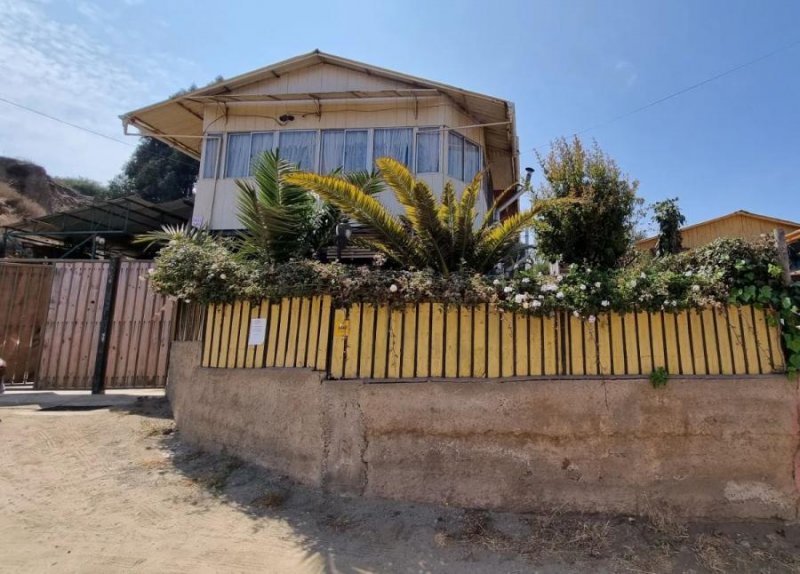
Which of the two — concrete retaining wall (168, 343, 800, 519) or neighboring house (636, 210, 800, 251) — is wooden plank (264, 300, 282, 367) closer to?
concrete retaining wall (168, 343, 800, 519)

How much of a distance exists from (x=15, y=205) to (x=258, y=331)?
2517 cm

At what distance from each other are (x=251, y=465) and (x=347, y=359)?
65.7 inches

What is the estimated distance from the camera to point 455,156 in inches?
414

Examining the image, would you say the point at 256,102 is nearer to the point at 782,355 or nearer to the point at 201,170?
the point at 201,170

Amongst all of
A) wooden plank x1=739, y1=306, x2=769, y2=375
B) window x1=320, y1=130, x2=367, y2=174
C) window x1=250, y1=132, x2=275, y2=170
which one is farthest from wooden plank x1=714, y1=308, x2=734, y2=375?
window x1=250, y1=132, x2=275, y2=170

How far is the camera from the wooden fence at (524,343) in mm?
4746

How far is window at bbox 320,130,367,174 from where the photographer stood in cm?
1044

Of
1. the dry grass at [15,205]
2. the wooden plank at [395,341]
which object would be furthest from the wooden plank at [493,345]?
the dry grass at [15,205]

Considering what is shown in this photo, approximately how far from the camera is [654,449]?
4.52m

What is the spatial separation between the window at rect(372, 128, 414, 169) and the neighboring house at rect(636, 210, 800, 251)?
347 inches

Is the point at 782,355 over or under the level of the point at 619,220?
under

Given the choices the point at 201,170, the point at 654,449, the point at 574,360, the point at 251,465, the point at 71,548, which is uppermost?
the point at 201,170

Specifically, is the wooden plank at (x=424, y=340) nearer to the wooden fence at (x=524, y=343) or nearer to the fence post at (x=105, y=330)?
the wooden fence at (x=524, y=343)

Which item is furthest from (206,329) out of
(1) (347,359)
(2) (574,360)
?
(2) (574,360)
